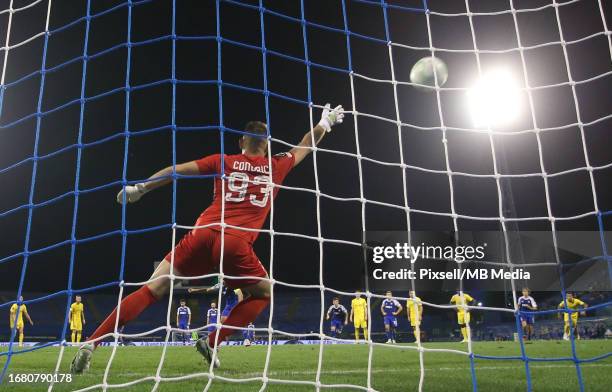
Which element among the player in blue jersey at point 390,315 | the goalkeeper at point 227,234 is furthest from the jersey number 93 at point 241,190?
the player in blue jersey at point 390,315

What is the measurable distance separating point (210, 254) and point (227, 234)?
19 cm

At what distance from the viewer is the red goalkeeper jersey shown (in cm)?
385

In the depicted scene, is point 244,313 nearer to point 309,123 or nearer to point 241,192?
point 241,192

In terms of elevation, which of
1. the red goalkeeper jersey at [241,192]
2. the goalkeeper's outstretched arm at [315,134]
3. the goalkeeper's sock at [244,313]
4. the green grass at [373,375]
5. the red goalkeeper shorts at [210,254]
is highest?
the goalkeeper's outstretched arm at [315,134]

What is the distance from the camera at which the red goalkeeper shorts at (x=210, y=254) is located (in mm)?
3750

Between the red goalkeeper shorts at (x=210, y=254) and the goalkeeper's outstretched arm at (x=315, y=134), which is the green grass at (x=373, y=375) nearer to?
the red goalkeeper shorts at (x=210, y=254)

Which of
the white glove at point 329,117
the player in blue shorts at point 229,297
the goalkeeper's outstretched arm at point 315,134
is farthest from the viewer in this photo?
the player in blue shorts at point 229,297

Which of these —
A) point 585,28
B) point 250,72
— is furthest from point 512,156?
point 250,72

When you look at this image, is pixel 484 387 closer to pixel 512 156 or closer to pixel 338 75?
pixel 338 75

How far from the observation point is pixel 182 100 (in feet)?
58.2

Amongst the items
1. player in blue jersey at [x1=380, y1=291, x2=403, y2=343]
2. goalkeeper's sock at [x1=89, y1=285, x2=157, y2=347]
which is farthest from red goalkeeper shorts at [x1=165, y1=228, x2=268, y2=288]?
player in blue jersey at [x1=380, y1=291, x2=403, y2=343]

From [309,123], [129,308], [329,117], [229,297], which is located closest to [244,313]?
[129,308]

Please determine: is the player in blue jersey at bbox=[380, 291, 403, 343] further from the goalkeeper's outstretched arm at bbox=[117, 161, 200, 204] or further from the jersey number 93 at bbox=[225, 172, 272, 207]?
the goalkeeper's outstretched arm at bbox=[117, 161, 200, 204]

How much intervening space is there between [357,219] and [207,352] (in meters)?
18.5
